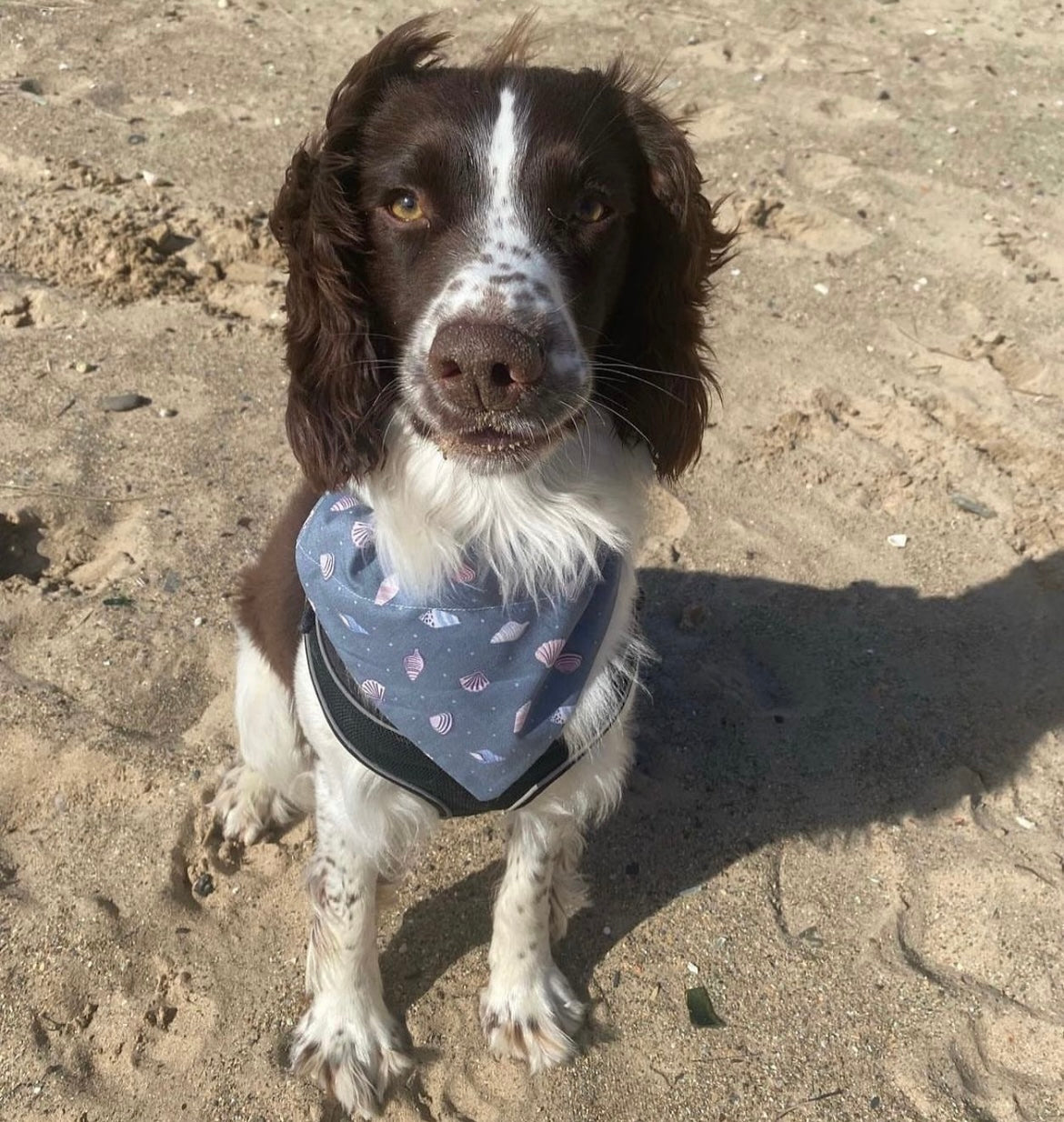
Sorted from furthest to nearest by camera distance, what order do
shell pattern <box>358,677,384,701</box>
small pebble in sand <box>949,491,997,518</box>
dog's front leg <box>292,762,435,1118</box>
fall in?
small pebble in sand <box>949,491,997,518</box> → dog's front leg <box>292,762,435,1118</box> → shell pattern <box>358,677,384,701</box>

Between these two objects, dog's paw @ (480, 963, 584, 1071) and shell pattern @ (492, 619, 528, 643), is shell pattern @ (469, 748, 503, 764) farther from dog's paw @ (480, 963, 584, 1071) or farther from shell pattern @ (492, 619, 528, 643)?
dog's paw @ (480, 963, 584, 1071)

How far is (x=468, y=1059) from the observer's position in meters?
2.92

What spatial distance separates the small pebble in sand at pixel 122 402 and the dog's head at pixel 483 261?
2710mm

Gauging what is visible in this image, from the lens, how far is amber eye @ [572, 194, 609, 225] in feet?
7.24

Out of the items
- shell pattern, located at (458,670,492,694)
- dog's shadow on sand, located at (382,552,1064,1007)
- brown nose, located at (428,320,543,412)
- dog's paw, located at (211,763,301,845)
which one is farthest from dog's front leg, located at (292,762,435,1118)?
brown nose, located at (428,320,543,412)

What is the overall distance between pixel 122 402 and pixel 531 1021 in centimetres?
324

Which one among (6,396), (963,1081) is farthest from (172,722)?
(963,1081)

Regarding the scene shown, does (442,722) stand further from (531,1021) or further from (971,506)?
(971,506)

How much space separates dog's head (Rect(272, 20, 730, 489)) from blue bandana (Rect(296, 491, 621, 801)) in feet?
0.80

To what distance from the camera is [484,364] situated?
1961mm

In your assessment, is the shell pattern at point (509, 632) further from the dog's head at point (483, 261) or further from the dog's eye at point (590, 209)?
the dog's eye at point (590, 209)

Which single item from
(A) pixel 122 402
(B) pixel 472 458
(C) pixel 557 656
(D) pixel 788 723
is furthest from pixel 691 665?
(A) pixel 122 402

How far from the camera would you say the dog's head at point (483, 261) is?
206 cm

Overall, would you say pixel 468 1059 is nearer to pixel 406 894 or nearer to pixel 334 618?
pixel 406 894
